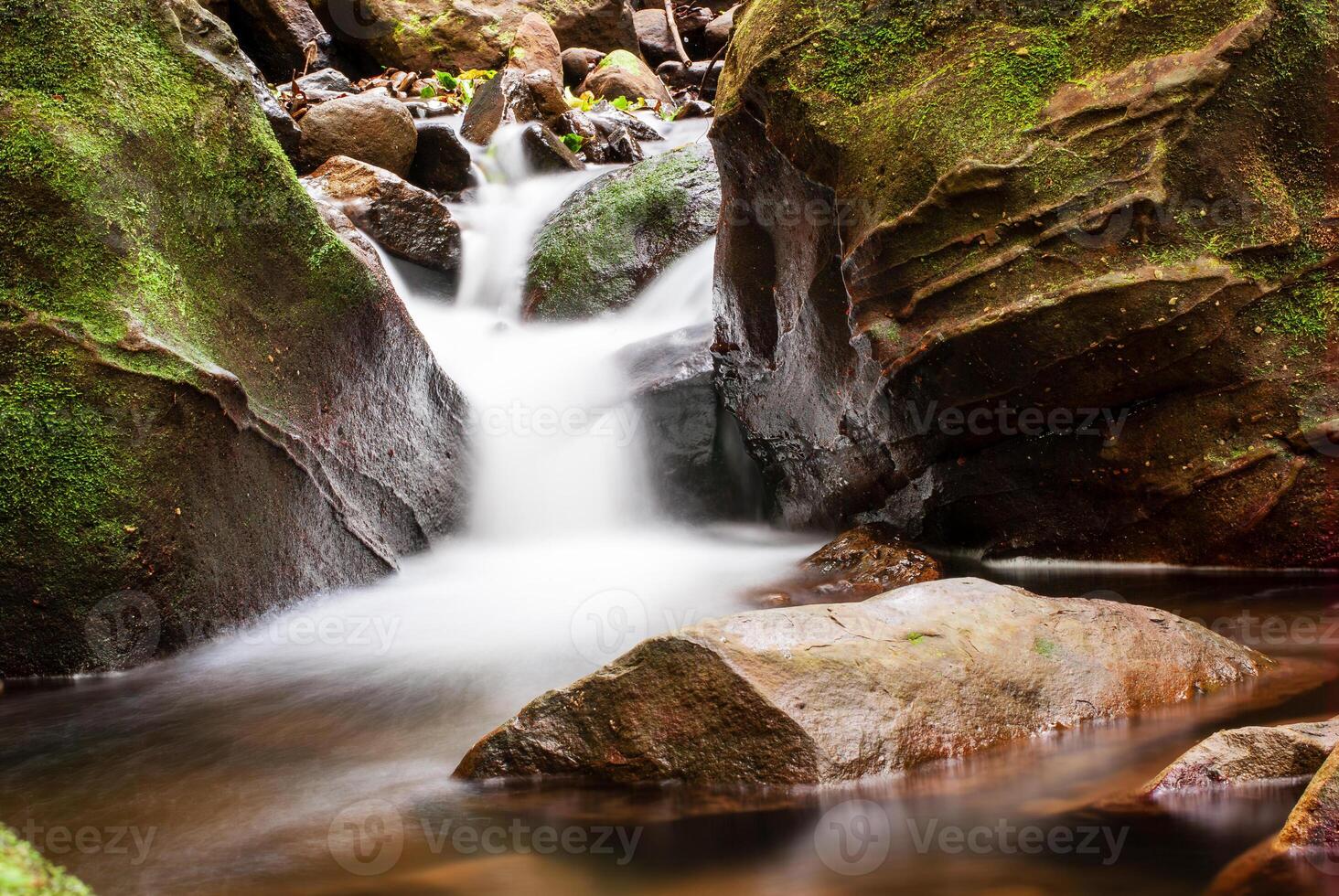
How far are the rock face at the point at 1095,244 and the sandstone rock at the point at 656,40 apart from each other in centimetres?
1599

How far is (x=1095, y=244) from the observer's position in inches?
188

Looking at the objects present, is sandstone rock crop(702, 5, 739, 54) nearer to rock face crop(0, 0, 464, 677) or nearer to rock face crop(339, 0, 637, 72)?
rock face crop(339, 0, 637, 72)

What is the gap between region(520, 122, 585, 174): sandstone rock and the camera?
1156cm

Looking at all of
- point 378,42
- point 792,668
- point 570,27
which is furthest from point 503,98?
point 792,668

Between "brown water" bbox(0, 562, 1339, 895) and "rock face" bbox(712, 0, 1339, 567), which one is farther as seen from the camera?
"rock face" bbox(712, 0, 1339, 567)

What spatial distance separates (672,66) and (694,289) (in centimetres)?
1235

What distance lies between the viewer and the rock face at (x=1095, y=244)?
4750 mm

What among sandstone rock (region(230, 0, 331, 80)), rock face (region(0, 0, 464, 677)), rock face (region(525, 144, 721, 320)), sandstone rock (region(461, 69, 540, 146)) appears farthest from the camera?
sandstone rock (region(230, 0, 331, 80))

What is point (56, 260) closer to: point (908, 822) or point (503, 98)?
point (908, 822)
